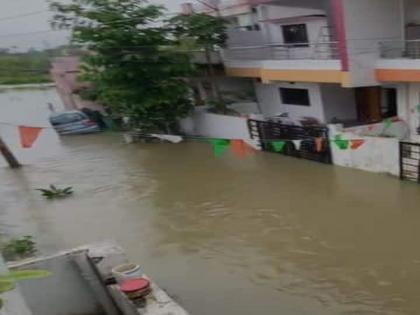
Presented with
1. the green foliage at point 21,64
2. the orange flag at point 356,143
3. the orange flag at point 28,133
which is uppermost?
the green foliage at point 21,64

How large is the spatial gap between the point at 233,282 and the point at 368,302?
1.88 metres

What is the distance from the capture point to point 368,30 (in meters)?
12.5

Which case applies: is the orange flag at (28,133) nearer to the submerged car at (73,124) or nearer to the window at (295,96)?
the window at (295,96)

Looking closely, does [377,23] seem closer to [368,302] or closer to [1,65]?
[368,302]

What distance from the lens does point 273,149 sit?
47.9 ft

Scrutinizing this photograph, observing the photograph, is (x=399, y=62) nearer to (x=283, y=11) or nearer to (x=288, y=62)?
(x=288, y=62)

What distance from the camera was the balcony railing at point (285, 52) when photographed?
14.4 metres

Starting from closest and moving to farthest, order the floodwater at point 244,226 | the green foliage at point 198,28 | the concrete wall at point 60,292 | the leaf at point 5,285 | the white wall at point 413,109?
the leaf at point 5,285, the concrete wall at point 60,292, the floodwater at point 244,226, the white wall at point 413,109, the green foliage at point 198,28

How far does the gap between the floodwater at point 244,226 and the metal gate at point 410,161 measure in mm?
244

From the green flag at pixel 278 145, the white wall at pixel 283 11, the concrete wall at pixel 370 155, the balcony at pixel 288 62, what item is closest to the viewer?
the concrete wall at pixel 370 155

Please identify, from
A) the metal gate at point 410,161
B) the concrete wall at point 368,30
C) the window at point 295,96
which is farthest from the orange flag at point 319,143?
the window at point 295,96

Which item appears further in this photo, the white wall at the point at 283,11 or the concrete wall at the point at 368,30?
the white wall at the point at 283,11

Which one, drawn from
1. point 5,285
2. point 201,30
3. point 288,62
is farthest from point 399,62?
point 5,285

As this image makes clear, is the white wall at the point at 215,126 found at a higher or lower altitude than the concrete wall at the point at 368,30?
lower
